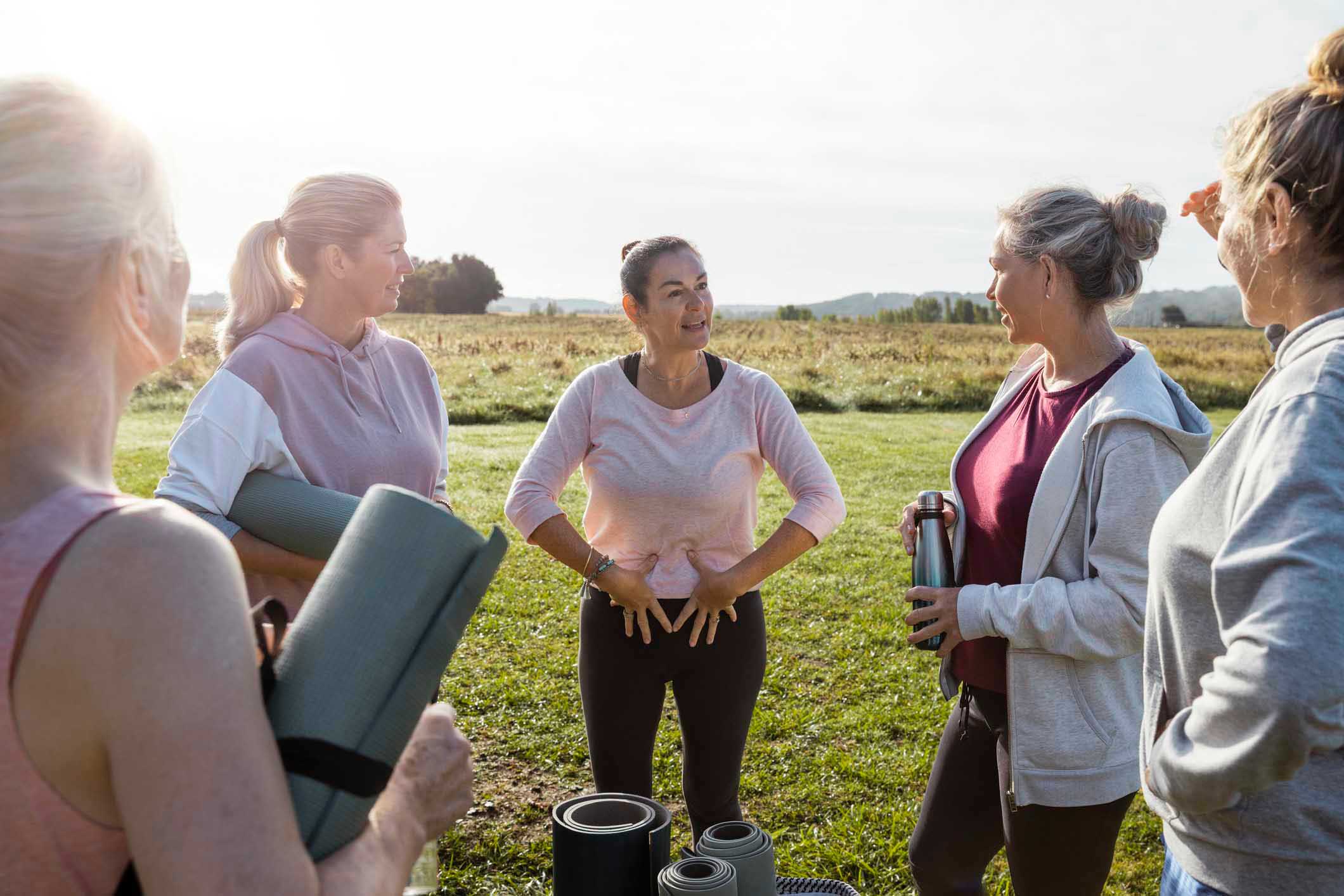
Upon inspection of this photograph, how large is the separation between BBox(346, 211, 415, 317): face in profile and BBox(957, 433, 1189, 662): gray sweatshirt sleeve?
6.99 ft

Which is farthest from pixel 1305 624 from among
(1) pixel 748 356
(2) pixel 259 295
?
(1) pixel 748 356

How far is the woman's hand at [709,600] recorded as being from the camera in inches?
125

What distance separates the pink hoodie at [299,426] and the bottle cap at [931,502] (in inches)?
60.5

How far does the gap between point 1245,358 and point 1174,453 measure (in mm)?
31400

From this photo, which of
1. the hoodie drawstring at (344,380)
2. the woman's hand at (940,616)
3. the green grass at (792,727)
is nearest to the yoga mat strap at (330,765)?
the woman's hand at (940,616)

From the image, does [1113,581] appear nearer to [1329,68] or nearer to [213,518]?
[1329,68]

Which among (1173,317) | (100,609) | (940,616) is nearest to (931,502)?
(940,616)

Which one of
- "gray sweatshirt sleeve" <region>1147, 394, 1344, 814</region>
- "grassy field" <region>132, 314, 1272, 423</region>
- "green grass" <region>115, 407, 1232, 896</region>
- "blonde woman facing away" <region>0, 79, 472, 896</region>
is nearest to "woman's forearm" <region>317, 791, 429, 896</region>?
"blonde woman facing away" <region>0, 79, 472, 896</region>

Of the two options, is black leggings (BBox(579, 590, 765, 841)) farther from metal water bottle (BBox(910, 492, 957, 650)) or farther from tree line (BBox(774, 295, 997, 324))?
tree line (BBox(774, 295, 997, 324))

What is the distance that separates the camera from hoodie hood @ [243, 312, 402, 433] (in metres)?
2.89

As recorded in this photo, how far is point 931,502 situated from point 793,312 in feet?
191

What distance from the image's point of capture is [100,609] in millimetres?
956

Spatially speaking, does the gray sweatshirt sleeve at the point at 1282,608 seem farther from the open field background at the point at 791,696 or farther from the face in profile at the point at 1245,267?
the open field background at the point at 791,696

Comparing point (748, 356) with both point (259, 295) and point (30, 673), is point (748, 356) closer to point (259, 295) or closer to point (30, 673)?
point (259, 295)
